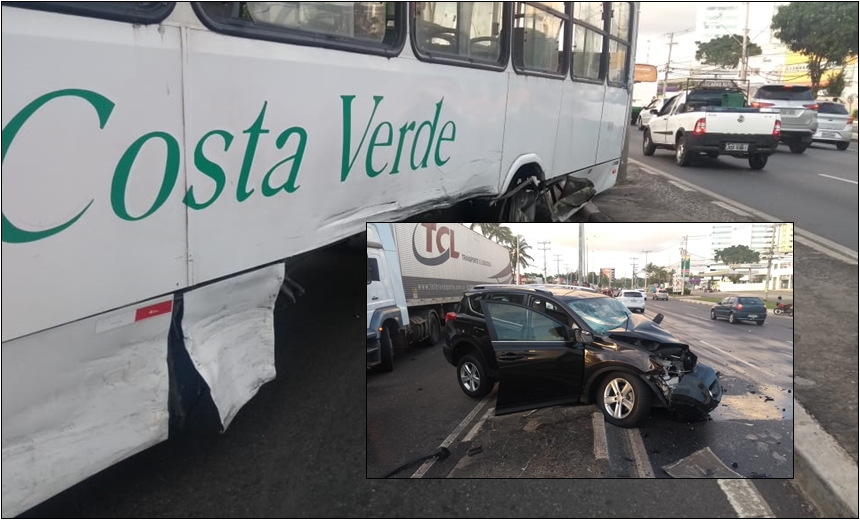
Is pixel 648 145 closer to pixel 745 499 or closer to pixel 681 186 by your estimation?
pixel 681 186

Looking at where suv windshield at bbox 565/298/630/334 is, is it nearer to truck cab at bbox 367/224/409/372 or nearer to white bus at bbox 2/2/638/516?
truck cab at bbox 367/224/409/372

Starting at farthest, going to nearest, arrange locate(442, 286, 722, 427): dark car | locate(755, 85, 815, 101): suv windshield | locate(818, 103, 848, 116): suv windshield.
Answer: locate(818, 103, 848, 116): suv windshield, locate(755, 85, 815, 101): suv windshield, locate(442, 286, 722, 427): dark car

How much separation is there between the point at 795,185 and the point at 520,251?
11.3 m

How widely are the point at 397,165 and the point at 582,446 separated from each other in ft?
6.76

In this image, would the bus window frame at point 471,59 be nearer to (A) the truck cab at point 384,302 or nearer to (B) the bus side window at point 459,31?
(B) the bus side window at point 459,31

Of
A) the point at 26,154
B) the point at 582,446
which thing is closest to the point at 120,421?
the point at 26,154

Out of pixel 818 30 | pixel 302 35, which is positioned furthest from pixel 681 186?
pixel 818 30

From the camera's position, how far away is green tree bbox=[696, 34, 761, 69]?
44812 millimetres

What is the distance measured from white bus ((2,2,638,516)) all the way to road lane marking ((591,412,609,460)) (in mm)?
1630

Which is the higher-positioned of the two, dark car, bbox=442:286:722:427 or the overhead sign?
the overhead sign

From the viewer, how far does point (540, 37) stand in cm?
533

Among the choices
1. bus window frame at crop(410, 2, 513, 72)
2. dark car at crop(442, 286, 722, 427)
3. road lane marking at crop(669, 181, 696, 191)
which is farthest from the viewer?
road lane marking at crop(669, 181, 696, 191)

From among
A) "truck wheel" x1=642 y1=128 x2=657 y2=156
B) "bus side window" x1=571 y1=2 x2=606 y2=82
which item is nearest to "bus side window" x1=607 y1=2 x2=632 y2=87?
"bus side window" x1=571 y1=2 x2=606 y2=82

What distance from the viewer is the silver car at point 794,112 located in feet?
56.9
